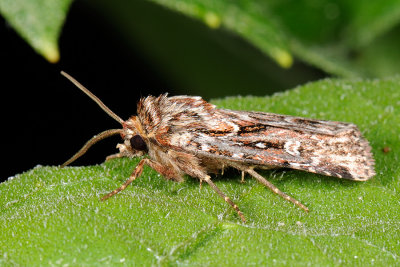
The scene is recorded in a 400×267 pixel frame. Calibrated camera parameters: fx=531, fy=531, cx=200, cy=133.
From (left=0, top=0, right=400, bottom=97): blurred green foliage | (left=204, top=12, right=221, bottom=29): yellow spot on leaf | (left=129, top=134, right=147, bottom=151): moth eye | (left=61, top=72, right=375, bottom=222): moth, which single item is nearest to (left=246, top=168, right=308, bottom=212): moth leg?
(left=61, top=72, right=375, bottom=222): moth

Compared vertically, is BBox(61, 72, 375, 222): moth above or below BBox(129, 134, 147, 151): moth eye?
above

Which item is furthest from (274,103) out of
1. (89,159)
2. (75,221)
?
(75,221)

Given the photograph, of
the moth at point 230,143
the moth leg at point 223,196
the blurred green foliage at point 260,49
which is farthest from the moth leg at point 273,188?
the blurred green foliage at point 260,49

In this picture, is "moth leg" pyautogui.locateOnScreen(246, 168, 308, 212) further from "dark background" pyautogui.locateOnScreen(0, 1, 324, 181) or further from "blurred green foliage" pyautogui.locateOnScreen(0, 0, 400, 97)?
"blurred green foliage" pyautogui.locateOnScreen(0, 0, 400, 97)

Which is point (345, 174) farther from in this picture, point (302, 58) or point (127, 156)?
point (302, 58)

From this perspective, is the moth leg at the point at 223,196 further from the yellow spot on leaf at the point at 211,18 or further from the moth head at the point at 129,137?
the yellow spot on leaf at the point at 211,18

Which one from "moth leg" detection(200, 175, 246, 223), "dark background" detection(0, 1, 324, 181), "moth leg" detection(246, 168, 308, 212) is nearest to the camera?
"moth leg" detection(200, 175, 246, 223)
